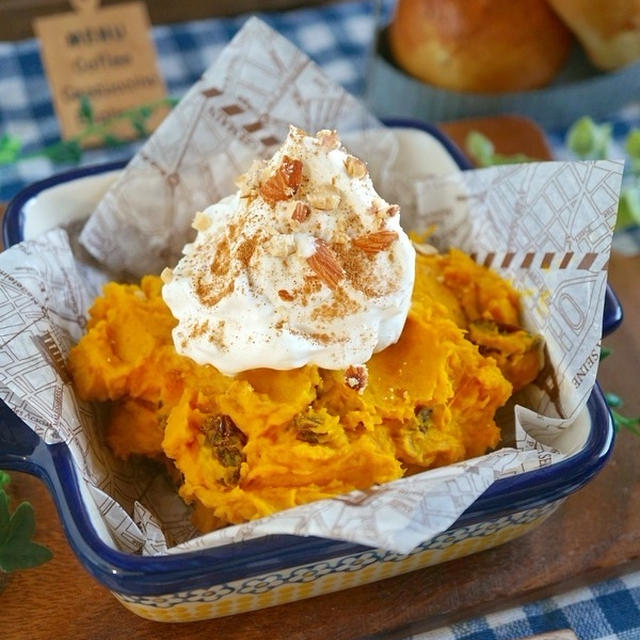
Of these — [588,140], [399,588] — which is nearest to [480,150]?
[588,140]

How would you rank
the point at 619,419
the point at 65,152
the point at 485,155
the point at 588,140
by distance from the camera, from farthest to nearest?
the point at 65,152
the point at 588,140
the point at 485,155
the point at 619,419

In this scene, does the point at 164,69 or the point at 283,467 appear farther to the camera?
the point at 164,69

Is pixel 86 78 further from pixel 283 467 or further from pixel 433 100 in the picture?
pixel 283 467

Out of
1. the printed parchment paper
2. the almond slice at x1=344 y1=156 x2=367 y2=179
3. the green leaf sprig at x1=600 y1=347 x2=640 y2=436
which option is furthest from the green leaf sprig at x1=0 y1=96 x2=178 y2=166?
the green leaf sprig at x1=600 y1=347 x2=640 y2=436

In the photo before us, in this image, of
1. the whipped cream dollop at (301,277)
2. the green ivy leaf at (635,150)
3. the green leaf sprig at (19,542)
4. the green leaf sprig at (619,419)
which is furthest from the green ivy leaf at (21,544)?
the green ivy leaf at (635,150)

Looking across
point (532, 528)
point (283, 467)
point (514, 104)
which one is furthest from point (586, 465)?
point (514, 104)

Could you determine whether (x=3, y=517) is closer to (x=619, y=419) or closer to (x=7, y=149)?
(x=619, y=419)
